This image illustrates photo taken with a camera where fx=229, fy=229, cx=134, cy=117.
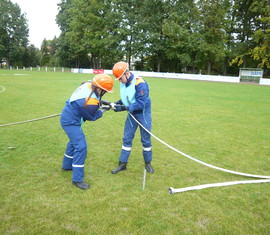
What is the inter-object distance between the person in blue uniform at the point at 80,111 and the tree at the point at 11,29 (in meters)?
62.3

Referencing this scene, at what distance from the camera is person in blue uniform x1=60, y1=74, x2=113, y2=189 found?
3982 mm

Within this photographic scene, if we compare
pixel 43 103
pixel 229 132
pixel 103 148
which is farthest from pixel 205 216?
pixel 43 103

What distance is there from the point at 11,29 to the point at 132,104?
66053 mm

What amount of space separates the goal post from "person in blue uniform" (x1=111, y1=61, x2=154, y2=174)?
33.7 meters

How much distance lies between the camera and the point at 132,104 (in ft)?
15.2

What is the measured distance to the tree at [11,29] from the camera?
56844 mm

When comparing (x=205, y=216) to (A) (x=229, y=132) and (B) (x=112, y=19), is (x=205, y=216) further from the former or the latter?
(B) (x=112, y=19)

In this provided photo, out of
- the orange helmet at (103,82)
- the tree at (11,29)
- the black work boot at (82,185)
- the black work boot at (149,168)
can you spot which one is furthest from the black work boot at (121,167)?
the tree at (11,29)

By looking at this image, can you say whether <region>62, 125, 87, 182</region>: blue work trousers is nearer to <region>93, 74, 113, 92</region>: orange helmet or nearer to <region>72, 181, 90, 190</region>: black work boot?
<region>72, 181, 90, 190</region>: black work boot

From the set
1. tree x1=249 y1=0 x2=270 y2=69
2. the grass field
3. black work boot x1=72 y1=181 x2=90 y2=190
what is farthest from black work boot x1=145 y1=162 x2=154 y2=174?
tree x1=249 y1=0 x2=270 y2=69

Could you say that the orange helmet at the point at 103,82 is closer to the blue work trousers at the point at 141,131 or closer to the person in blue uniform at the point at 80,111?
the person in blue uniform at the point at 80,111

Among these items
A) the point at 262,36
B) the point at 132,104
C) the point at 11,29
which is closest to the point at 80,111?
the point at 132,104

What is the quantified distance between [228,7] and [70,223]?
49343 millimetres

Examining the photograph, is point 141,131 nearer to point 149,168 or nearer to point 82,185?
point 149,168
